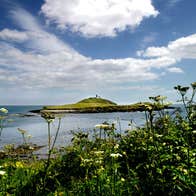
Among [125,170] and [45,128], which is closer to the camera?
[125,170]

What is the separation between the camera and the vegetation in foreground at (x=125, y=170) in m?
4.94

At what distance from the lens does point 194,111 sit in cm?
820

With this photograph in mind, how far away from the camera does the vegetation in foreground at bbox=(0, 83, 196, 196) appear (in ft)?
16.2

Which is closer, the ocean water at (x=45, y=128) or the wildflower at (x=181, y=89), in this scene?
the wildflower at (x=181, y=89)

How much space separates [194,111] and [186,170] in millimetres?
3825

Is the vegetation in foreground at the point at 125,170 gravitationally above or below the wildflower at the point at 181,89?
below

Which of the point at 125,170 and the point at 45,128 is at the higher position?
the point at 125,170

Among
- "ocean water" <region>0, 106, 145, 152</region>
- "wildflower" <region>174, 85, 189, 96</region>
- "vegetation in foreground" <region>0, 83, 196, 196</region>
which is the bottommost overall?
"ocean water" <region>0, 106, 145, 152</region>

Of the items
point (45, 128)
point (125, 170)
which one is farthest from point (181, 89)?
point (45, 128)

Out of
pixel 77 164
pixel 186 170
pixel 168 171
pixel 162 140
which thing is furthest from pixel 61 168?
pixel 186 170

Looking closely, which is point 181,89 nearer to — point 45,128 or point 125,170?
point 125,170

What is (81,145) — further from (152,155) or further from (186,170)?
(186,170)

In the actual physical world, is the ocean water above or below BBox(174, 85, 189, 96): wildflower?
below

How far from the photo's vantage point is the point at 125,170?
682 cm
